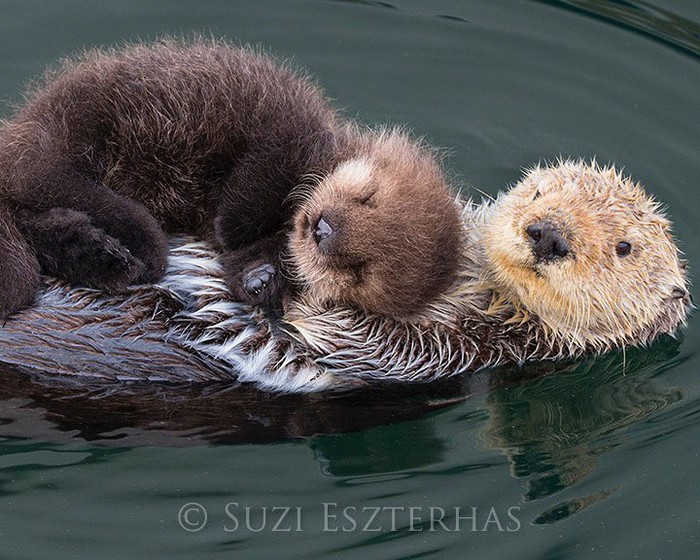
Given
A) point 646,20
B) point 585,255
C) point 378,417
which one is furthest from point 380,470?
point 646,20

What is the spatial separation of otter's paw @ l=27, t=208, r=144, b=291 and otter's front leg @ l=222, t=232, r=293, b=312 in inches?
13.9

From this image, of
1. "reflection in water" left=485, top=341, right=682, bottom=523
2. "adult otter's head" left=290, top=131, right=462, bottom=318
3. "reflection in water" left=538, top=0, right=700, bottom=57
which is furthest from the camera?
"reflection in water" left=538, top=0, right=700, bottom=57

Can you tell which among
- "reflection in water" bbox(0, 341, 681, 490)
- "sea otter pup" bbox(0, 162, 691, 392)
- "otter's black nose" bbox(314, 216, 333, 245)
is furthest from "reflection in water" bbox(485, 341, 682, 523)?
"otter's black nose" bbox(314, 216, 333, 245)

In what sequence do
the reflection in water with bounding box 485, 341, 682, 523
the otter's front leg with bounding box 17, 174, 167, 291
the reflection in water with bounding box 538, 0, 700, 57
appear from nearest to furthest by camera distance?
1. the otter's front leg with bounding box 17, 174, 167, 291
2. the reflection in water with bounding box 485, 341, 682, 523
3. the reflection in water with bounding box 538, 0, 700, 57

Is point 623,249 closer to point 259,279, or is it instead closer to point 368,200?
point 368,200

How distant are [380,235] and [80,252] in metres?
1.09

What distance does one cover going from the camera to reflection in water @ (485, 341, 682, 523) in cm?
444

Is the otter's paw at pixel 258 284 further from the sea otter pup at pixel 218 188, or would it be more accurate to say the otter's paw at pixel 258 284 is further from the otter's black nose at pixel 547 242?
the otter's black nose at pixel 547 242

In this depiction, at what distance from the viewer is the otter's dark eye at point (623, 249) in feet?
13.9

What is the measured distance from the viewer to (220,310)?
432 cm

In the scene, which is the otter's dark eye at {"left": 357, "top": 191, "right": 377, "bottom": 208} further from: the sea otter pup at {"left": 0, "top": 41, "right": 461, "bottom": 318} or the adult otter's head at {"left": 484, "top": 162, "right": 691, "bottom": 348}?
the adult otter's head at {"left": 484, "top": 162, "right": 691, "bottom": 348}

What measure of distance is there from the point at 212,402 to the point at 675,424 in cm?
190

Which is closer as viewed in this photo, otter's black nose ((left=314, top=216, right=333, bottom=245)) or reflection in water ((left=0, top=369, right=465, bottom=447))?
otter's black nose ((left=314, top=216, right=333, bottom=245))

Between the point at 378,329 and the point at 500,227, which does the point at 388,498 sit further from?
the point at 500,227
